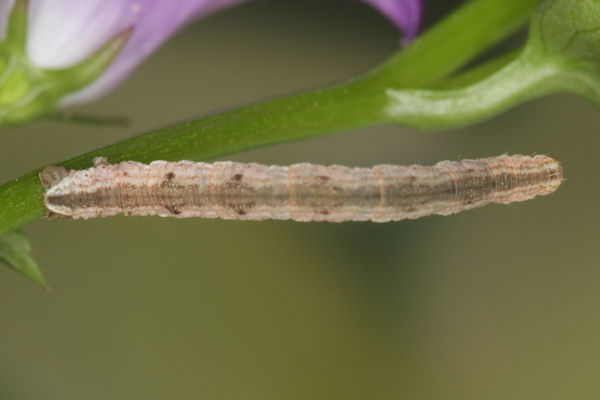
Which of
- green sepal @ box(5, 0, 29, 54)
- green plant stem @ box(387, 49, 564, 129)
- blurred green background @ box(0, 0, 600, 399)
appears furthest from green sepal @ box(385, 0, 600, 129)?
blurred green background @ box(0, 0, 600, 399)

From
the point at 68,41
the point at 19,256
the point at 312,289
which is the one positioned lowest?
the point at 19,256

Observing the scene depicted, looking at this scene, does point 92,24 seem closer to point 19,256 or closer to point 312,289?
point 19,256

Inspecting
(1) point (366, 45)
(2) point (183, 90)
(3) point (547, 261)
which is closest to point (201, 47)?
(2) point (183, 90)

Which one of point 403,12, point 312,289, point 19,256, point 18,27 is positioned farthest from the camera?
point 312,289

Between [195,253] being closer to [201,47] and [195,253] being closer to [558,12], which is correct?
[201,47]

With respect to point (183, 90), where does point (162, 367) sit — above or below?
below

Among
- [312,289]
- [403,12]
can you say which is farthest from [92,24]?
[312,289]

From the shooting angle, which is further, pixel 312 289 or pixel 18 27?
pixel 312 289
